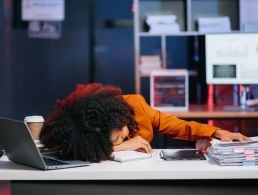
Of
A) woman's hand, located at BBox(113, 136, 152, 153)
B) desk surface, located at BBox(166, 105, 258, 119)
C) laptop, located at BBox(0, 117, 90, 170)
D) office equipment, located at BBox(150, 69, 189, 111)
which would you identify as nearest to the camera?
laptop, located at BBox(0, 117, 90, 170)

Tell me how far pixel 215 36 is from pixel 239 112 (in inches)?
26.8

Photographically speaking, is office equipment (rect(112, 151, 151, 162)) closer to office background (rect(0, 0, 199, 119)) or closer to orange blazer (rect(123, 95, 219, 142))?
orange blazer (rect(123, 95, 219, 142))

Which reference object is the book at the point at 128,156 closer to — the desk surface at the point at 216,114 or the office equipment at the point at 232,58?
the desk surface at the point at 216,114

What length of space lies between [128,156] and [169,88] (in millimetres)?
2136

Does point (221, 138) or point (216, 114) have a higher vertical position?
point (221, 138)

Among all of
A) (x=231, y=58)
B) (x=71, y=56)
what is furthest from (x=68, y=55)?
(x=231, y=58)

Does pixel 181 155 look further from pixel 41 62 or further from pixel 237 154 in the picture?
pixel 41 62

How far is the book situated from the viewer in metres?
1.61

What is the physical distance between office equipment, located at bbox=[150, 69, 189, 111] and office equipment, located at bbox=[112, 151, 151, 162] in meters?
1.96

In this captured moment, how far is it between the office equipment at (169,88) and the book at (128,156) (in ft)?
6.44

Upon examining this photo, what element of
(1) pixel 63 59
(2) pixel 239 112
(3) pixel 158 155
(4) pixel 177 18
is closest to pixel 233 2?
(4) pixel 177 18

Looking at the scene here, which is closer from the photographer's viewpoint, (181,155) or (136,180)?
(136,180)

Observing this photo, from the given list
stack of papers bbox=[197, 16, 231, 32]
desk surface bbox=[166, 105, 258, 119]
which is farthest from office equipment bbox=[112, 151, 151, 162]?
stack of papers bbox=[197, 16, 231, 32]

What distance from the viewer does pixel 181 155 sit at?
1.70m
